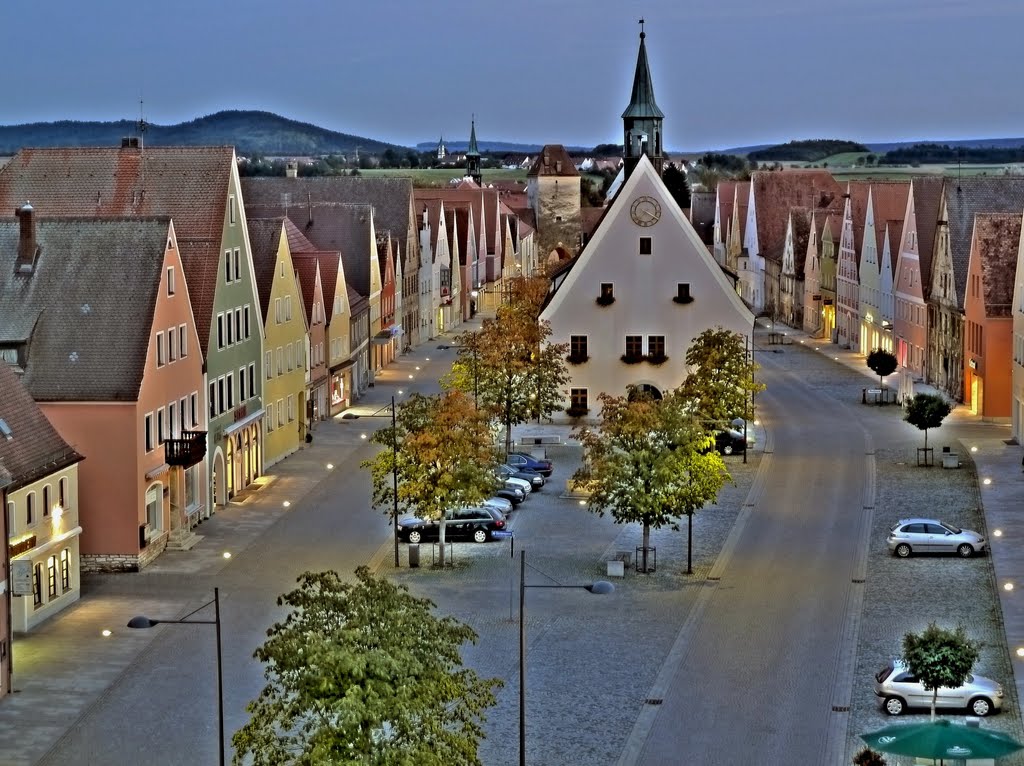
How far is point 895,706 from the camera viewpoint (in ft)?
125

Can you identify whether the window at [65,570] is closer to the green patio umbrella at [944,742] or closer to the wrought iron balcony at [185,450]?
the wrought iron balcony at [185,450]

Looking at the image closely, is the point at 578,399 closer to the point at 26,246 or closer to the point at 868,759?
the point at 26,246

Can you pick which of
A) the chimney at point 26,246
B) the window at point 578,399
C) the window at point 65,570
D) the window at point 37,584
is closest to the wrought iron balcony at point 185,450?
the chimney at point 26,246

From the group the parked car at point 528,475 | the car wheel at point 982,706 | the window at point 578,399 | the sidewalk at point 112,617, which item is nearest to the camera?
the car wheel at point 982,706

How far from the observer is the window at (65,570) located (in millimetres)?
48375

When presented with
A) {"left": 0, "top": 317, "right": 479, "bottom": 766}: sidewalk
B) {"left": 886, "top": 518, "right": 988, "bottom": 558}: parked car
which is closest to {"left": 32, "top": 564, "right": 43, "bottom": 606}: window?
{"left": 0, "top": 317, "right": 479, "bottom": 766}: sidewalk

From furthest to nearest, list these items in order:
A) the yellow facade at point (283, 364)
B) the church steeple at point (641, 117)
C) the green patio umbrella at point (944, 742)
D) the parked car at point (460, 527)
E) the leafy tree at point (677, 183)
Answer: the leafy tree at point (677, 183) → the church steeple at point (641, 117) → the yellow facade at point (283, 364) → the parked car at point (460, 527) → the green patio umbrella at point (944, 742)

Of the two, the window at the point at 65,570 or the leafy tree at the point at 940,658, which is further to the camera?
the window at the point at 65,570

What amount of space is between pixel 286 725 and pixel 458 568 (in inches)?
1009

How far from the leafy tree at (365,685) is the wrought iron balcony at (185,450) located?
28293 mm

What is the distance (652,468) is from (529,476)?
14704 millimetres

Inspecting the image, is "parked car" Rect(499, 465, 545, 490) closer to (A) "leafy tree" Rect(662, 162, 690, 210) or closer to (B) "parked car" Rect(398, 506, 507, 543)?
(B) "parked car" Rect(398, 506, 507, 543)

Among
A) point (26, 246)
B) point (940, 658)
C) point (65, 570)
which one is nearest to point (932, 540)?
point (940, 658)

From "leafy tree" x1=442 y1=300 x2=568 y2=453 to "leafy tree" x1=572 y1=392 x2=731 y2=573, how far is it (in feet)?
62.1
